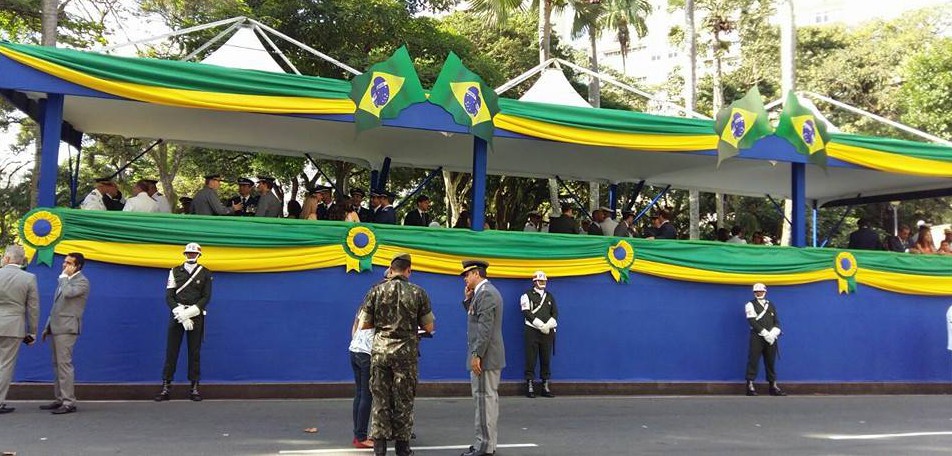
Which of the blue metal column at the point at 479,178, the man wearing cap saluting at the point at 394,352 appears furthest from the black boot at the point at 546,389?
the man wearing cap saluting at the point at 394,352

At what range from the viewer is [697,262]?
38.8ft

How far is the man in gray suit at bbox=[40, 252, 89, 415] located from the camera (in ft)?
26.8

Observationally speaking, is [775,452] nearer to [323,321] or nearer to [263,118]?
[323,321]

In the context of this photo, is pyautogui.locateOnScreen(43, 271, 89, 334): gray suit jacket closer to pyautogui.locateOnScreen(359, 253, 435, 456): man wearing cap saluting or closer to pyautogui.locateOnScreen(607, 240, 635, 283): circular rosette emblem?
pyautogui.locateOnScreen(359, 253, 435, 456): man wearing cap saluting

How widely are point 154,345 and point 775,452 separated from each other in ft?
23.7

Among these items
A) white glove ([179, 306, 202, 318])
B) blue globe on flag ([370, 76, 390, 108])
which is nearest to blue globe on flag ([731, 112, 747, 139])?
blue globe on flag ([370, 76, 390, 108])

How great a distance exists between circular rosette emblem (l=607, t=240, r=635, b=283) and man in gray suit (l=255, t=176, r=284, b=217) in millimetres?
5003

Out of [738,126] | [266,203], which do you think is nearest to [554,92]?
[738,126]

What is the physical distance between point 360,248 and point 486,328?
371cm

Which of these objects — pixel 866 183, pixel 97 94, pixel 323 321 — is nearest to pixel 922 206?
pixel 866 183

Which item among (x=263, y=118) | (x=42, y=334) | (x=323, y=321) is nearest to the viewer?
(x=42, y=334)

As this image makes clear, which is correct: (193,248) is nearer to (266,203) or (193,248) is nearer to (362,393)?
(266,203)

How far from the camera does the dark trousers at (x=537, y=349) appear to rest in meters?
10.7

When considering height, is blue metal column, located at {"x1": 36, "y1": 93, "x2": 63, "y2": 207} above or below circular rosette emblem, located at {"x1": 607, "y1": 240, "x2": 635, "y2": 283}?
above
